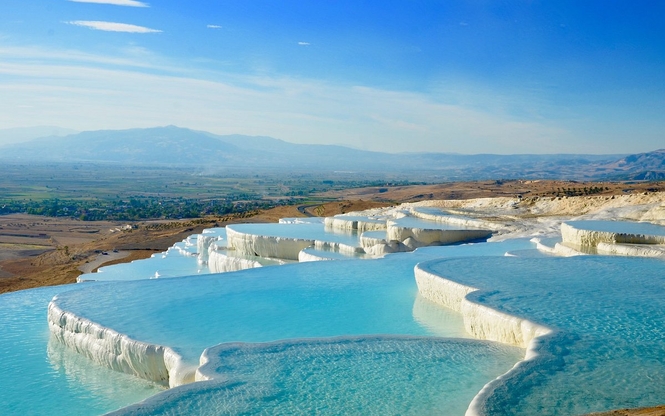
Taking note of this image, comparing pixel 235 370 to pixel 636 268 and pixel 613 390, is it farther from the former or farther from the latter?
pixel 636 268

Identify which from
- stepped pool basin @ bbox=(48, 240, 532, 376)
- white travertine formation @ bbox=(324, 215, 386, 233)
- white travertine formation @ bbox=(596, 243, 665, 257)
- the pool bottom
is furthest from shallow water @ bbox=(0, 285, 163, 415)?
white travertine formation @ bbox=(324, 215, 386, 233)

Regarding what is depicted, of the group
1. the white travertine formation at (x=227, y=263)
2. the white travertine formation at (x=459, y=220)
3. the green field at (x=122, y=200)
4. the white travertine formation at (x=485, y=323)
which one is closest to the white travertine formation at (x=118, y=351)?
the white travertine formation at (x=485, y=323)

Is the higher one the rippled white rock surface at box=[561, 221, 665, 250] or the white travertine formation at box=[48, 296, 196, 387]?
the rippled white rock surface at box=[561, 221, 665, 250]

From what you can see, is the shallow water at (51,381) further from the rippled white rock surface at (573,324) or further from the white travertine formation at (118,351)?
the rippled white rock surface at (573,324)

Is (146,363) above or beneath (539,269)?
beneath

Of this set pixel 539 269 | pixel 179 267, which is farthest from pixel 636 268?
pixel 179 267

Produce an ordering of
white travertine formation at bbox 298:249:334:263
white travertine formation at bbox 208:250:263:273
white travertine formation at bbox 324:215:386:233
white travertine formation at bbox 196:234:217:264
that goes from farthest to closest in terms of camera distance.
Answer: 1. white travertine formation at bbox 324:215:386:233
2. white travertine formation at bbox 196:234:217:264
3. white travertine formation at bbox 208:250:263:273
4. white travertine formation at bbox 298:249:334:263

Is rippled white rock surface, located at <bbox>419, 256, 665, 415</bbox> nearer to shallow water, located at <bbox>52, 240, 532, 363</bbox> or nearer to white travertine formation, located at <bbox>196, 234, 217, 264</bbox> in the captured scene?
shallow water, located at <bbox>52, 240, 532, 363</bbox>
